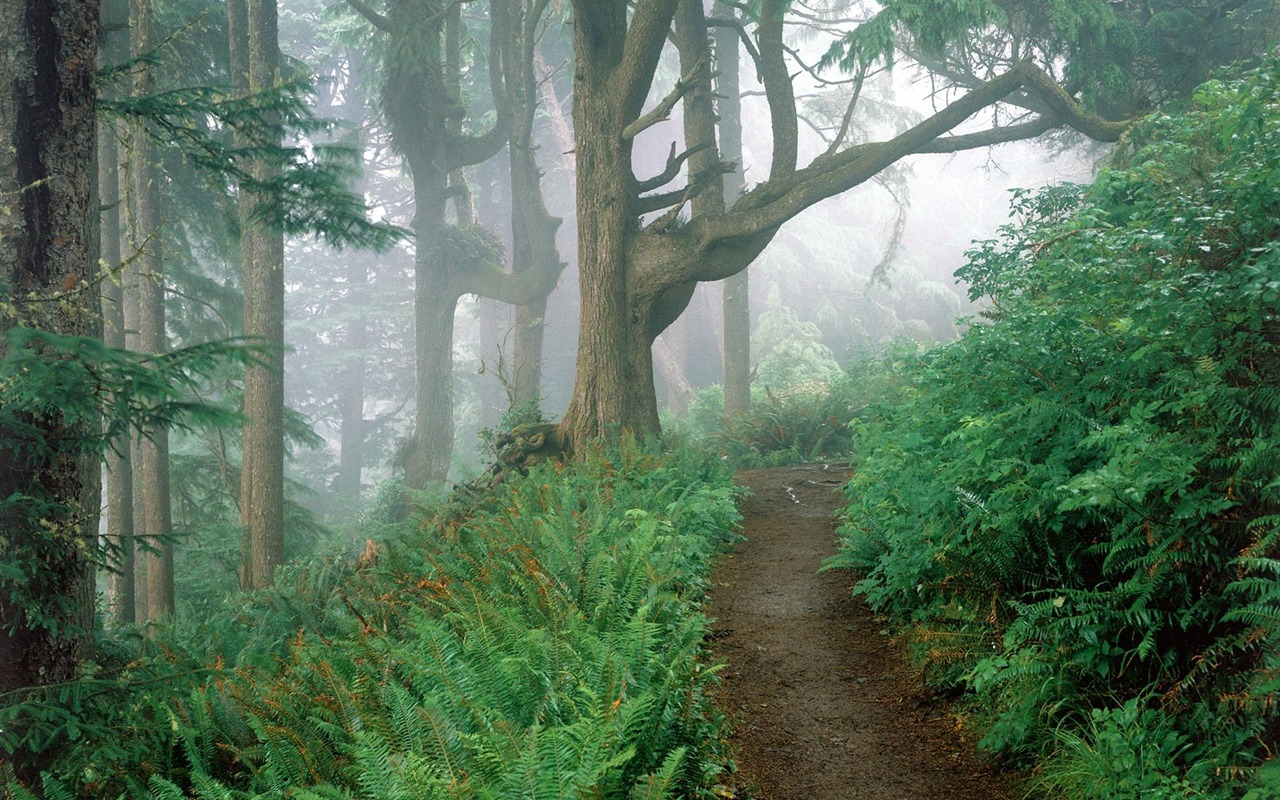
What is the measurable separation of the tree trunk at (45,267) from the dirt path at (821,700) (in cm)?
417

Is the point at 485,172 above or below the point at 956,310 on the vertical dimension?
above

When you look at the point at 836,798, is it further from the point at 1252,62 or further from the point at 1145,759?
the point at 1252,62

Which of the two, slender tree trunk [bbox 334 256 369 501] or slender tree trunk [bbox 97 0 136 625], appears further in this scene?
slender tree trunk [bbox 334 256 369 501]

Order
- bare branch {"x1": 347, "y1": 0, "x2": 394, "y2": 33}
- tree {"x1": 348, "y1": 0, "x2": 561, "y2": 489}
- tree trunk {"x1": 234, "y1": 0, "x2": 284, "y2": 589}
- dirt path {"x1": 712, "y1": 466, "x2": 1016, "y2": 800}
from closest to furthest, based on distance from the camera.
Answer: dirt path {"x1": 712, "y1": 466, "x2": 1016, "y2": 800} < tree trunk {"x1": 234, "y1": 0, "x2": 284, "y2": 589} < bare branch {"x1": 347, "y1": 0, "x2": 394, "y2": 33} < tree {"x1": 348, "y1": 0, "x2": 561, "y2": 489}

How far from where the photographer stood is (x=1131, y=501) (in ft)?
14.4

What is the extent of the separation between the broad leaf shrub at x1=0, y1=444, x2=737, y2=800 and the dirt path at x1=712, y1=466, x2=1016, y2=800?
0.32m

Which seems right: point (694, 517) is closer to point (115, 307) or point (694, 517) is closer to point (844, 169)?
point (844, 169)

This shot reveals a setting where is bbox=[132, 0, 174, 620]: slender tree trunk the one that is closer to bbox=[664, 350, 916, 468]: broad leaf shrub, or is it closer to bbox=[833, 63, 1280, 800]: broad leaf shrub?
bbox=[664, 350, 916, 468]: broad leaf shrub

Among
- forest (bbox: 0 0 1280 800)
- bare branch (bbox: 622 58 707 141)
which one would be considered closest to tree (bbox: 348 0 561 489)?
forest (bbox: 0 0 1280 800)

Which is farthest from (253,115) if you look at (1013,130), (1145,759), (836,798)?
(1013,130)

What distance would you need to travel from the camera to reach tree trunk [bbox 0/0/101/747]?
5133 mm

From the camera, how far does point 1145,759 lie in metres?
3.79

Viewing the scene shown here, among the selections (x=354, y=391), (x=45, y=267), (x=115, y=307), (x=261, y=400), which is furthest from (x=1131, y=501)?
(x=354, y=391)

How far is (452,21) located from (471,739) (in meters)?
20.6
